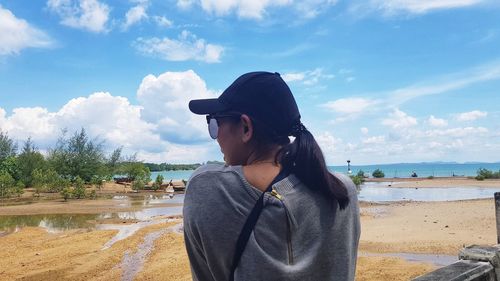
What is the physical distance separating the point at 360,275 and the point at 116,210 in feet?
67.8

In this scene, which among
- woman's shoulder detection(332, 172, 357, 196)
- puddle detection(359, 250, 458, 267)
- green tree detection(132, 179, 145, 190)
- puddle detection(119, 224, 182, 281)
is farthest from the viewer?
green tree detection(132, 179, 145, 190)

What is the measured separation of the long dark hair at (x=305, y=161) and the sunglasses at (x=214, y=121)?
0.26ft

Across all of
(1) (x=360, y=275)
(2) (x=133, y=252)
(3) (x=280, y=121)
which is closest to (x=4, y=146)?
(2) (x=133, y=252)

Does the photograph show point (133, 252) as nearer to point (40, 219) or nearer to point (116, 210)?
point (40, 219)

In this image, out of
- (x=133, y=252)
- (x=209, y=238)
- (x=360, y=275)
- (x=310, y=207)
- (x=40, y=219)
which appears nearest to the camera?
(x=209, y=238)

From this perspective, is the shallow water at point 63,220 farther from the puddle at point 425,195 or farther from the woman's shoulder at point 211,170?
the woman's shoulder at point 211,170

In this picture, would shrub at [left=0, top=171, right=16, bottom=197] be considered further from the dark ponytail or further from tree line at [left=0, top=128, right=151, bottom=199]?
the dark ponytail

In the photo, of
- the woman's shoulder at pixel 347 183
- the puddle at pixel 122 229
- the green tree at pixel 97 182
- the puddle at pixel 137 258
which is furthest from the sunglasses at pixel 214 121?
the green tree at pixel 97 182

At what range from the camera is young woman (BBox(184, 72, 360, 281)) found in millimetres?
1249

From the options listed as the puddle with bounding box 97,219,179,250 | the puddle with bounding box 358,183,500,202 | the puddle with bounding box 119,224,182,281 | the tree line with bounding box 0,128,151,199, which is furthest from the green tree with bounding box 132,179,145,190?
the puddle with bounding box 119,224,182,281

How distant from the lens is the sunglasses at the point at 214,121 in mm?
A: 1441

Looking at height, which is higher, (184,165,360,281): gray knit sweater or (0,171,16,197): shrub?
(184,165,360,281): gray knit sweater

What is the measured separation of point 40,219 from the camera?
73.7 feet

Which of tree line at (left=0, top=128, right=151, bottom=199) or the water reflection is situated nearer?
the water reflection
